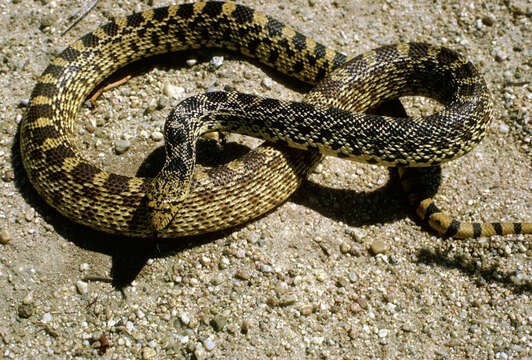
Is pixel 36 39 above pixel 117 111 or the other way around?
above

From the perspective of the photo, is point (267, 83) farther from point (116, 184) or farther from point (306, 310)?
point (306, 310)

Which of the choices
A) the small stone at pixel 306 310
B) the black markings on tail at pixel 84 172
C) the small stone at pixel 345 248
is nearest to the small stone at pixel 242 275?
the small stone at pixel 306 310

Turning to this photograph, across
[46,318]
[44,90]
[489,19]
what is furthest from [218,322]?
[489,19]

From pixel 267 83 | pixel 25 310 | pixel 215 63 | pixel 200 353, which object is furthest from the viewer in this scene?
pixel 215 63

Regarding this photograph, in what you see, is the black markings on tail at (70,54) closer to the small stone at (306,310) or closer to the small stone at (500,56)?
the small stone at (306,310)

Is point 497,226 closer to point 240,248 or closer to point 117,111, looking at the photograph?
point 240,248

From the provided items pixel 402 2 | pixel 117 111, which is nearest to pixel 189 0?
pixel 117 111
